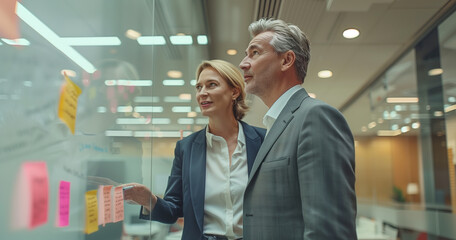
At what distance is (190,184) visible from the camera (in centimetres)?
170

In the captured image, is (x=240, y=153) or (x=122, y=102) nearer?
(x=122, y=102)

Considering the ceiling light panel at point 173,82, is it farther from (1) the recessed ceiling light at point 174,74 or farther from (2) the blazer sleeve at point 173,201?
(2) the blazer sleeve at point 173,201

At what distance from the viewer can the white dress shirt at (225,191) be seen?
1636 millimetres

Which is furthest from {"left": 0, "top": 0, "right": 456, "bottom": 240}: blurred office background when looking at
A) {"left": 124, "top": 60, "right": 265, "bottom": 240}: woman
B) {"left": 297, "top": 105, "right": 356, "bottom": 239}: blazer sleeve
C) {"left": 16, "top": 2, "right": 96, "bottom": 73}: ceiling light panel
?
{"left": 297, "top": 105, "right": 356, "bottom": 239}: blazer sleeve

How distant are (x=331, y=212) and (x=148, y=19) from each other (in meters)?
1.10

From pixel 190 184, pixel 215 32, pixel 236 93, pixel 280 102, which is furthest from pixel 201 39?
pixel 280 102

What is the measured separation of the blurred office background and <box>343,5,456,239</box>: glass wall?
28 millimetres

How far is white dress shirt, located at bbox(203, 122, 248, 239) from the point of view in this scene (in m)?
1.64

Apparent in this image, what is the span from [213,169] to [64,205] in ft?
3.06

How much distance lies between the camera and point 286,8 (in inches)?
159

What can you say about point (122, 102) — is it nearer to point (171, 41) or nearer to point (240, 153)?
point (240, 153)

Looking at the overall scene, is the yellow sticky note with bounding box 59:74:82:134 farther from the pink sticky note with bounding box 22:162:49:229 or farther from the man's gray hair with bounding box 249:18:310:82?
the man's gray hair with bounding box 249:18:310:82

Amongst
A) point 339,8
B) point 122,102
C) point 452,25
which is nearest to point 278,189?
point 122,102

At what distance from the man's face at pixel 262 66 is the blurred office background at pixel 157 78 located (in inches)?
16.4
